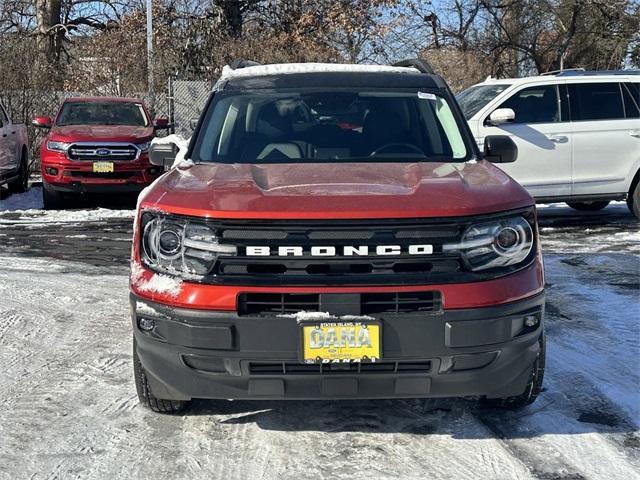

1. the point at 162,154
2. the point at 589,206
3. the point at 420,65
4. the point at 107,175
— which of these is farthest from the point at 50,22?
the point at 420,65

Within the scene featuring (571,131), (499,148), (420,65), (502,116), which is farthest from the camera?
(571,131)

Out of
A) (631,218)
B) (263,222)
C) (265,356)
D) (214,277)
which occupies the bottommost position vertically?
(631,218)

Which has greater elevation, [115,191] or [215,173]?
[215,173]

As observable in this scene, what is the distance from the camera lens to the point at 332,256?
348 centimetres

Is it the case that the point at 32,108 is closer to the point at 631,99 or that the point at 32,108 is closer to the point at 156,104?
the point at 156,104

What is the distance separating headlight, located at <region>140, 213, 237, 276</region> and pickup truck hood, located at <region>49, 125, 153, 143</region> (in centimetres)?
902

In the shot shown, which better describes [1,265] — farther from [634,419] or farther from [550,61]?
[550,61]

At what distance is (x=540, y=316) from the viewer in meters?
3.74

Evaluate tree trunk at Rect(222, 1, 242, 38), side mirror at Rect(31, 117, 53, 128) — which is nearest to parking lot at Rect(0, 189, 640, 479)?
side mirror at Rect(31, 117, 53, 128)

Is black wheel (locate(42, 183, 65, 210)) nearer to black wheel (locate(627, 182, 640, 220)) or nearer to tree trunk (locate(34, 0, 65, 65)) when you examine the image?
black wheel (locate(627, 182, 640, 220))

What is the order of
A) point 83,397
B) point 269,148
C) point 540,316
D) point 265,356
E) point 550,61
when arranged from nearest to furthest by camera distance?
point 265,356 < point 540,316 < point 83,397 < point 269,148 < point 550,61

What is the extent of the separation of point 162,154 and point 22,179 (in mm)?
9696

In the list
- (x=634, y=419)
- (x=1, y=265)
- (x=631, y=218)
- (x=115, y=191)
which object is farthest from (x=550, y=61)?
(x=634, y=419)

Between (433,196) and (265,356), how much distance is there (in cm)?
102
